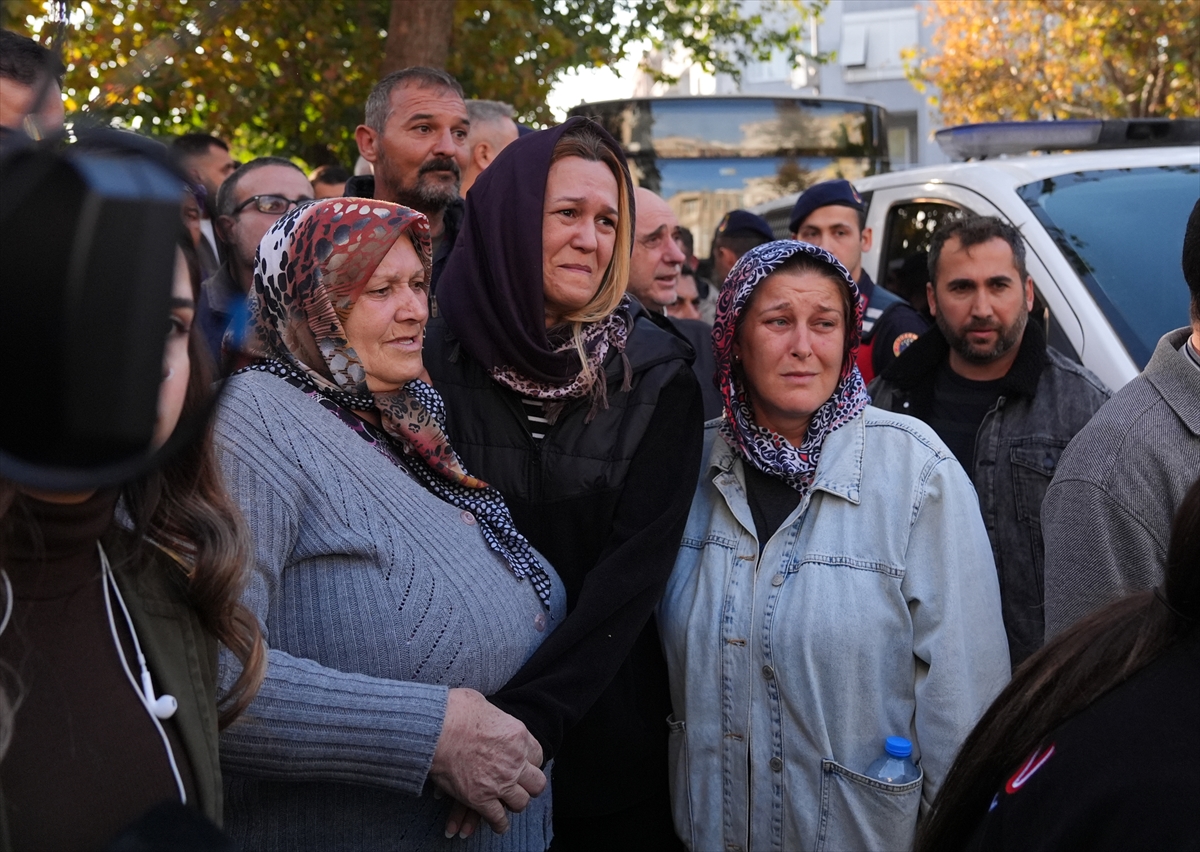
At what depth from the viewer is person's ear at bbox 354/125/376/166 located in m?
4.81

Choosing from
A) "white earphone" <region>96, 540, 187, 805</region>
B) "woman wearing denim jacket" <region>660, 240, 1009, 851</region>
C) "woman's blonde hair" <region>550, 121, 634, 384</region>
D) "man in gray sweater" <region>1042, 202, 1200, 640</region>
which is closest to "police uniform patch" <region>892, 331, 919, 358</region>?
"woman wearing denim jacket" <region>660, 240, 1009, 851</region>

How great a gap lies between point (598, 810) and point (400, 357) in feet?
3.97

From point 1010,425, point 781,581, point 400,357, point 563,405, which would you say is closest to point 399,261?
point 400,357

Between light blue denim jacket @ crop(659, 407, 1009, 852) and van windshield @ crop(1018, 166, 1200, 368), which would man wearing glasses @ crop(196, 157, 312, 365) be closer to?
light blue denim jacket @ crop(659, 407, 1009, 852)

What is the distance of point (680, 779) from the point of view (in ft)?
9.86

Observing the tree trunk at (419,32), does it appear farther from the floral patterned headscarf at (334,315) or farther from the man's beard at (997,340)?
the floral patterned headscarf at (334,315)

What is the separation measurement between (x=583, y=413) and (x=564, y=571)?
37cm

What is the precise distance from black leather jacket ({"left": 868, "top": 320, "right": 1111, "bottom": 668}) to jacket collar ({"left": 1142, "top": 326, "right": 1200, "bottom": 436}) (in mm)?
869

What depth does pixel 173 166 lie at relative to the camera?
1.21 m

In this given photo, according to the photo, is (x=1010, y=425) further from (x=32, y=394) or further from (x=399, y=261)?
(x=32, y=394)

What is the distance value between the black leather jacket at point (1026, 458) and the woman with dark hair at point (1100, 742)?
1938 millimetres

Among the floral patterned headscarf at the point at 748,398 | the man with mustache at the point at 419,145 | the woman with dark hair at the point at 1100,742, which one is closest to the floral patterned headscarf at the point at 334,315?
the floral patterned headscarf at the point at 748,398

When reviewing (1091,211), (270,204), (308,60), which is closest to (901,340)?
(1091,211)

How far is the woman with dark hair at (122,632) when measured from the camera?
1.36 meters
